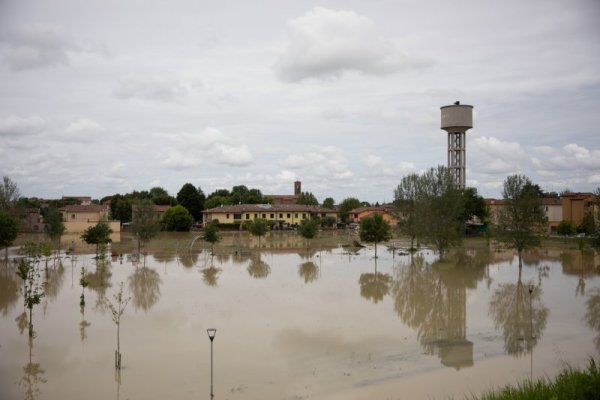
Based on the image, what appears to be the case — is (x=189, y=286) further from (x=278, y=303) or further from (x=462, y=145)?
(x=462, y=145)

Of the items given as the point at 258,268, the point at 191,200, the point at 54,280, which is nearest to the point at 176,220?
the point at 191,200

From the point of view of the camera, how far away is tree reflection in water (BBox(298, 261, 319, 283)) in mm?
31625

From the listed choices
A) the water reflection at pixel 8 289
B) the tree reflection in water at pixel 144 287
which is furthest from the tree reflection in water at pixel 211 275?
the water reflection at pixel 8 289

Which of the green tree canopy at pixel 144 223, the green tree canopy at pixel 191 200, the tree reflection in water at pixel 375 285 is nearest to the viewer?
the tree reflection in water at pixel 375 285

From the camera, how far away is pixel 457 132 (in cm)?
7225

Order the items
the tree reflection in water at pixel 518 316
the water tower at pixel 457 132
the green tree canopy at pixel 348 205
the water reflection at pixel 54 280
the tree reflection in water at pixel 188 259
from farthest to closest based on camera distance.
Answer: the green tree canopy at pixel 348 205, the water tower at pixel 457 132, the tree reflection in water at pixel 188 259, the water reflection at pixel 54 280, the tree reflection in water at pixel 518 316

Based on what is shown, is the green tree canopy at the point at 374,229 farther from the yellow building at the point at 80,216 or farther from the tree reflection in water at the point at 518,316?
the yellow building at the point at 80,216

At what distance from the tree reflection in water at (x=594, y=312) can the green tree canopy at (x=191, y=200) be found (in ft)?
224

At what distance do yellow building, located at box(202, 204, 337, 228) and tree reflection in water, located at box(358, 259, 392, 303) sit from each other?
46774 mm

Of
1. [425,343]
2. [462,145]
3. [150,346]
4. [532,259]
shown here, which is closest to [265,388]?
[150,346]

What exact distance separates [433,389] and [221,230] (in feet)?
210

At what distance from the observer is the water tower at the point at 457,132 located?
71250mm

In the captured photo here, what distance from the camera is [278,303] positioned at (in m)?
23.7

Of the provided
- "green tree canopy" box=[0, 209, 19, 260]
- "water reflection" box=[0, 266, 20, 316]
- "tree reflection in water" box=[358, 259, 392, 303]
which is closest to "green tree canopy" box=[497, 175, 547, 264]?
"tree reflection in water" box=[358, 259, 392, 303]
